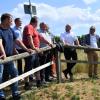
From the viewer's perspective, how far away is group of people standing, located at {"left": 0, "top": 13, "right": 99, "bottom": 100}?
9.09 metres

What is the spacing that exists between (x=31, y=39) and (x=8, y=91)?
145 centimetres

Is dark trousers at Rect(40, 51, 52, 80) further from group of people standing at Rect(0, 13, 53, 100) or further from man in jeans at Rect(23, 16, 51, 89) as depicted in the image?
man in jeans at Rect(23, 16, 51, 89)

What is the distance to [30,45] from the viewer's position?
33.7 ft

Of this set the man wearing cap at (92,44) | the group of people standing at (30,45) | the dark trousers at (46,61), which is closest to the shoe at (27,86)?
the group of people standing at (30,45)

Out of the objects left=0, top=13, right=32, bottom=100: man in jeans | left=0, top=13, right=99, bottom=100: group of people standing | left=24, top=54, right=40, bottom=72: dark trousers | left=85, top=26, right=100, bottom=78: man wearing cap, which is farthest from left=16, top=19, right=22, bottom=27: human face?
left=85, top=26, right=100, bottom=78: man wearing cap

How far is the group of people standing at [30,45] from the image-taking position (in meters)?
9.09

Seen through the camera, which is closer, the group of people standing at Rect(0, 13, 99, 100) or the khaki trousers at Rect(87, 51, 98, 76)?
the group of people standing at Rect(0, 13, 99, 100)

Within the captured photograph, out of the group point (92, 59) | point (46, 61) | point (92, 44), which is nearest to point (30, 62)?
point (46, 61)

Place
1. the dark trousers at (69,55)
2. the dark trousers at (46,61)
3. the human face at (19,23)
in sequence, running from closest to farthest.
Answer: the human face at (19,23), the dark trousers at (46,61), the dark trousers at (69,55)

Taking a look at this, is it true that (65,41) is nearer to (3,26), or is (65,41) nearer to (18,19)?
(18,19)

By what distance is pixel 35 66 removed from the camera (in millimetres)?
10945

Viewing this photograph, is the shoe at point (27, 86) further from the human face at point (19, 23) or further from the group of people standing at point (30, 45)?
the human face at point (19, 23)

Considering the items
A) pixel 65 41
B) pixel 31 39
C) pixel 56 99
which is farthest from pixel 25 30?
pixel 65 41

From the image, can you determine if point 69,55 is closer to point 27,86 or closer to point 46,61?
point 46,61
